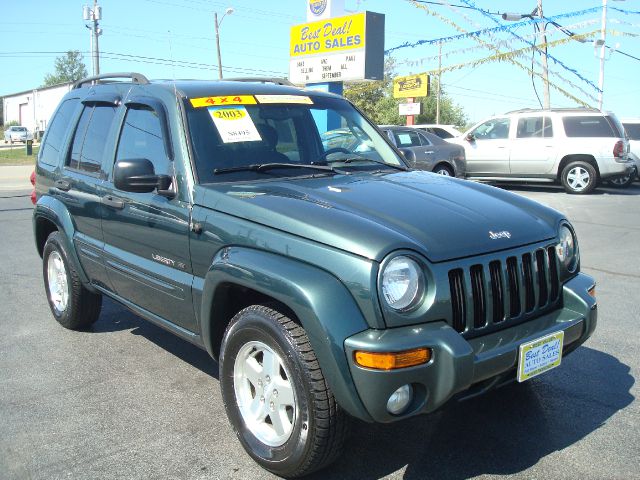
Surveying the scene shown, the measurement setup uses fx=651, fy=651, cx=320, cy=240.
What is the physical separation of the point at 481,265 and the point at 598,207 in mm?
11508

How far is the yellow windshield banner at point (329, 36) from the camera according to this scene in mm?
17250

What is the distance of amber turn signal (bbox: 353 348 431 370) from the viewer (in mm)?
2576

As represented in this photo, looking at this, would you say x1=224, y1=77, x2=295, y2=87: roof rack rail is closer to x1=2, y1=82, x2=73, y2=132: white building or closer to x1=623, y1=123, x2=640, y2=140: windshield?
x1=623, y1=123, x2=640, y2=140: windshield

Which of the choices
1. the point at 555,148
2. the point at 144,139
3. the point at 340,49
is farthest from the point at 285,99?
the point at 340,49

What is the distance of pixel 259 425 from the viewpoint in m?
3.21

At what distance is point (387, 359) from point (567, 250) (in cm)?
150

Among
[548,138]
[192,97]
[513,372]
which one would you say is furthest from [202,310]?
[548,138]

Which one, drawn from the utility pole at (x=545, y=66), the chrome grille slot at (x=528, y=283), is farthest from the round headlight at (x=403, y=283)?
the utility pole at (x=545, y=66)

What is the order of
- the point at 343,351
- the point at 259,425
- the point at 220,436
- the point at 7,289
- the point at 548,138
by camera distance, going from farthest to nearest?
the point at 548,138, the point at 7,289, the point at 220,436, the point at 259,425, the point at 343,351

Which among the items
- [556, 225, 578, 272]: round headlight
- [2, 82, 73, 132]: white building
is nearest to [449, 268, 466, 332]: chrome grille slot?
[556, 225, 578, 272]: round headlight

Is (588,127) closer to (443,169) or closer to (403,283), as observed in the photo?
(443,169)

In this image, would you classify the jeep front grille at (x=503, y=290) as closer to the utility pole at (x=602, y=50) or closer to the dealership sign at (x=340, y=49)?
the dealership sign at (x=340, y=49)

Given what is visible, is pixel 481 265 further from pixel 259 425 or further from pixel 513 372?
pixel 259 425

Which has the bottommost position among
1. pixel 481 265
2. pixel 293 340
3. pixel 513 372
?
pixel 513 372
